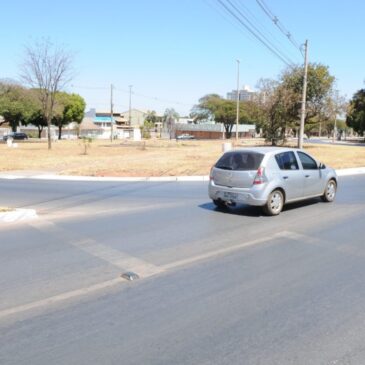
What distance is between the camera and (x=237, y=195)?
33.2 ft

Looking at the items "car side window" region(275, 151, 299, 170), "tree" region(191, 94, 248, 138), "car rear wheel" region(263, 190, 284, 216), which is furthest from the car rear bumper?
"tree" region(191, 94, 248, 138)

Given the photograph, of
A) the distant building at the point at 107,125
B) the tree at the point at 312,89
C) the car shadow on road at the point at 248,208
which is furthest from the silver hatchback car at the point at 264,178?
the distant building at the point at 107,125

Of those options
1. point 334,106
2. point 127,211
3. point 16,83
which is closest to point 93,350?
point 127,211

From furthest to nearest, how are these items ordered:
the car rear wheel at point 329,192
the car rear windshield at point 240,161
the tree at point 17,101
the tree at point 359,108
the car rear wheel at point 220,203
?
the tree at point 359,108
the tree at point 17,101
the car rear wheel at point 329,192
the car rear wheel at point 220,203
the car rear windshield at point 240,161

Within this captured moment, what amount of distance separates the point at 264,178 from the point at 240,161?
29.3 inches

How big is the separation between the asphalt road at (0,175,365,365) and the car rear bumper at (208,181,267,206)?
15.2 inches

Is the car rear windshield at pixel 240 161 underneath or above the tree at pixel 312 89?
underneath

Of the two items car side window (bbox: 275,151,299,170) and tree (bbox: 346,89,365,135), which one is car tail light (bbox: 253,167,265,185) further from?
tree (bbox: 346,89,365,135)

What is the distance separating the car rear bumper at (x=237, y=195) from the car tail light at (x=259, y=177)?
0.67 feet

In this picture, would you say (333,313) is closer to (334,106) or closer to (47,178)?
(47,178)

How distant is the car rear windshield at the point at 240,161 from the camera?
1013cm

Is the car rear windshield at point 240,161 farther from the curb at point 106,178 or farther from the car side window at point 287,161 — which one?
the curb at point 106,178

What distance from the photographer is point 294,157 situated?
35.6 ft

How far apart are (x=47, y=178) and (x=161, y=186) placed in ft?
19.3
